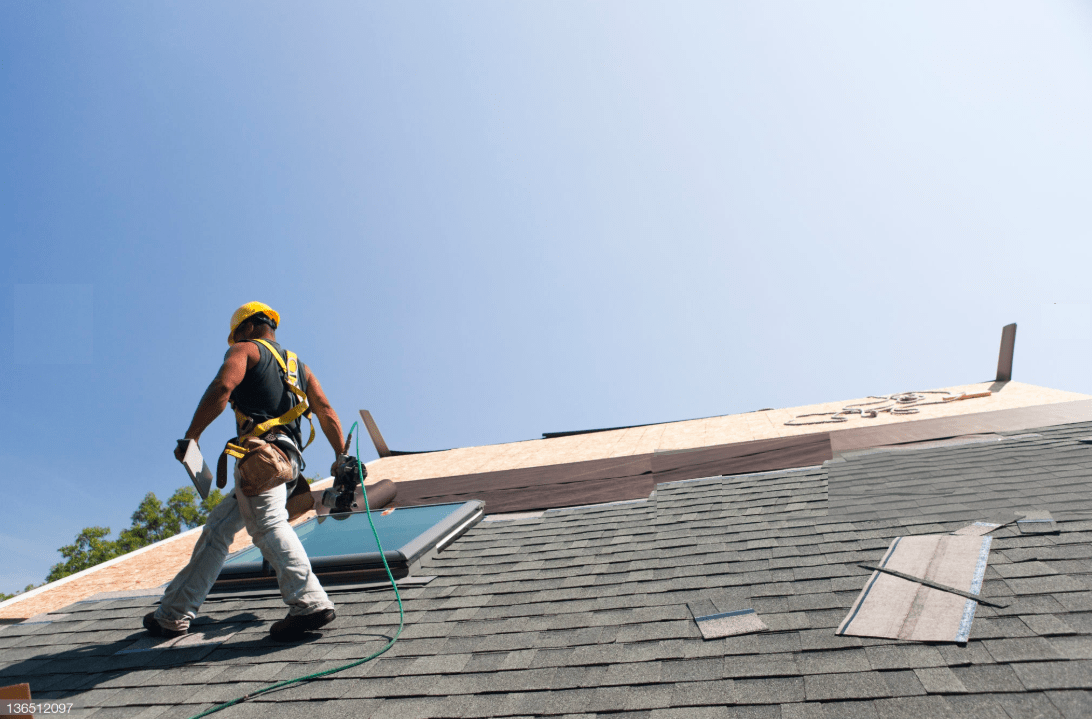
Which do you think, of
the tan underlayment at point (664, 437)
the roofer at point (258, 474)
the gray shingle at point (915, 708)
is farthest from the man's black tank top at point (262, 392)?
the tan underlayment at point (664, 437)

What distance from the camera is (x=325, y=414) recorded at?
3752 millimetres

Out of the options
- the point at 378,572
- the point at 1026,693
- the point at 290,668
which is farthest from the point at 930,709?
the point at 378,572

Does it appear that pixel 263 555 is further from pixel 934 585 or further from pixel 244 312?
pixel 934 585

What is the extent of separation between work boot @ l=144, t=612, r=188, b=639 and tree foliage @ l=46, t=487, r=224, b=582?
2080 centimetres

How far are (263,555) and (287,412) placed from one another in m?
0.78

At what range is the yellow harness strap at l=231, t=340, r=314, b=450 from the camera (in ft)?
10.5

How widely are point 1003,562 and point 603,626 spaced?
1764mm

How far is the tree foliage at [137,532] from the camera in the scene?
2228 cm

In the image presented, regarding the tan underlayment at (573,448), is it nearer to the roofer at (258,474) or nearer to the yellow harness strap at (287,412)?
the roofer at (258,474)

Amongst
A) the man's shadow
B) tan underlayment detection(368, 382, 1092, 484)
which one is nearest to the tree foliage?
tan underlayment detection(368, 382, 1092, 484)

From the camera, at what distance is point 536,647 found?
2.46 meters

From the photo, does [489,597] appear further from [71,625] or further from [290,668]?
[71,625]

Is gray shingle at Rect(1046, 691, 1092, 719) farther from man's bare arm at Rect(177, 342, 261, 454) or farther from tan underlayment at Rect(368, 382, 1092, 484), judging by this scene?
tan underlayment at Rect(368, 382, 1092, 484)

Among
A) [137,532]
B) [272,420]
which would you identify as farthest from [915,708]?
[137,532]
